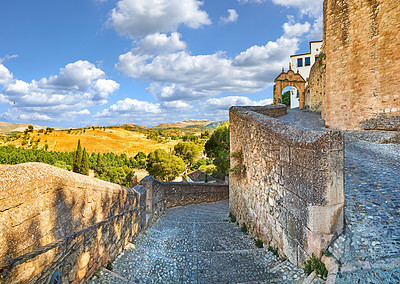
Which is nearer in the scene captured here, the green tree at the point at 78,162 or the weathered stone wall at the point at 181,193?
the weathered stone wall at the point at 181,193

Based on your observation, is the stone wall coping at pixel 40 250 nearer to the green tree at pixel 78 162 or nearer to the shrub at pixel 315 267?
the shrub at pixel 315 267

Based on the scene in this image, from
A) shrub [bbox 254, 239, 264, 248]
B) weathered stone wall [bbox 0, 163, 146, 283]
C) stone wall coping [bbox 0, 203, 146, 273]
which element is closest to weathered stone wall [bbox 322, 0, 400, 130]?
shrub [bbox 254, 239, 264, 248]

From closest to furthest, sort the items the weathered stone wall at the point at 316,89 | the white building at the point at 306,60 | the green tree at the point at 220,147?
the green tree at the point at 220,147
the weathered stone wall at the point at 316,89
the white building at the point at 306,60

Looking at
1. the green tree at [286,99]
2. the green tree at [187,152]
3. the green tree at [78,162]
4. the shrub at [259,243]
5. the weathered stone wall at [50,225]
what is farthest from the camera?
the green tree at [286,99]

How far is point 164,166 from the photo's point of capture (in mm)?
28766

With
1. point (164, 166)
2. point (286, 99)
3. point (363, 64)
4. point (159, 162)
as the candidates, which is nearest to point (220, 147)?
point (164, 166)

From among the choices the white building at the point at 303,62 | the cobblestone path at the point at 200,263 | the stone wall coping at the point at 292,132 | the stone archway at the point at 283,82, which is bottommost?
the cobblestone path at the point at 200,263

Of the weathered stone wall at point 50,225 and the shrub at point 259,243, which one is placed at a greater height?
the weathered stone wall at point 50,225

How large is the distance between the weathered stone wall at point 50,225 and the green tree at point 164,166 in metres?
24.7

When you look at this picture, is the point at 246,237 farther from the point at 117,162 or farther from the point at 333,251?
the point at 117,162

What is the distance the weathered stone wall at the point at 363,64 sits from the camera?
8.92 meters

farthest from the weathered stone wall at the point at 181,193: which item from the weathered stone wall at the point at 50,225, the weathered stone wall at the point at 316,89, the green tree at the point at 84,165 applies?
the green tree at the point at 84,165

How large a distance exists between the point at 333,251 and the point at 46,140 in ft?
241

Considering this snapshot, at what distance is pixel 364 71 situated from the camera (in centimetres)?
994
